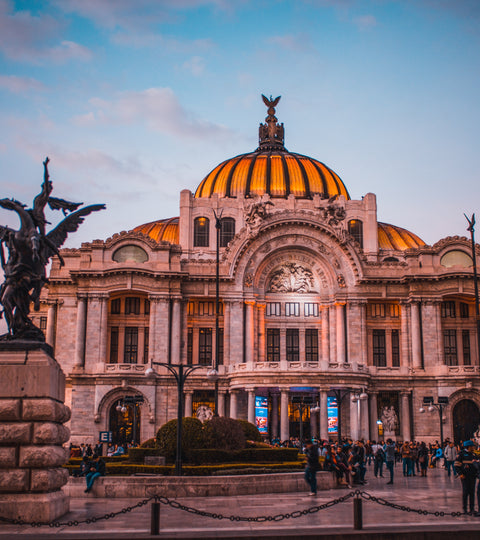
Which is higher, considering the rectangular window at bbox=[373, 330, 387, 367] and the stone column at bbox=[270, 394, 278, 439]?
the rectangular window at bbox=[373, 330, 387, 367]

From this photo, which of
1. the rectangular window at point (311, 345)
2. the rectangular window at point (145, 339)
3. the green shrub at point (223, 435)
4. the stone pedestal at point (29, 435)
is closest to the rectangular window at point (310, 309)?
the rectangular window at point (311, 345)

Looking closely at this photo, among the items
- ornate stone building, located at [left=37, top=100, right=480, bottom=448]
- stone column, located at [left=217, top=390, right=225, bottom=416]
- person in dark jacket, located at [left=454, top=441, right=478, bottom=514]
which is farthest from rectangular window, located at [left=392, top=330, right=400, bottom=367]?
person in dark jacket, located at [left=454, top=441, right=478, bottom=514]

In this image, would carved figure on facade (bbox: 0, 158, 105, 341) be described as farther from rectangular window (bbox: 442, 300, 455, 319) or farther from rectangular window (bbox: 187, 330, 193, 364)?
rectangular window (bbox: 442, 300, 455, 319)

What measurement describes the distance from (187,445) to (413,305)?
115ft

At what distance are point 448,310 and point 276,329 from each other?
1468 cm

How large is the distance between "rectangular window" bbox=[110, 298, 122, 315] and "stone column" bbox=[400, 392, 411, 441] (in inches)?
949

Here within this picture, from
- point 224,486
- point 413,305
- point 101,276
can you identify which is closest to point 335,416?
point 413,305

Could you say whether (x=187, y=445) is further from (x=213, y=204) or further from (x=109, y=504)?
(x=213, y=204)

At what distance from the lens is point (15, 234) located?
1961 cm

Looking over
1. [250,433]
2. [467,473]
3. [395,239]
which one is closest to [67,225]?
[467,473]

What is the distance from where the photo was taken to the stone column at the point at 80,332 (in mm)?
60116

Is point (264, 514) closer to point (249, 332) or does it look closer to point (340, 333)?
point (249, 332)

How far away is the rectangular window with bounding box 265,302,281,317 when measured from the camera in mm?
65438

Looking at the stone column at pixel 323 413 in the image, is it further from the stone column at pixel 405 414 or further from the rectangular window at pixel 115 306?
the rectangular window at pixel 115 306
